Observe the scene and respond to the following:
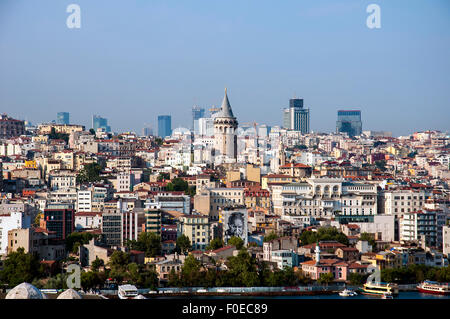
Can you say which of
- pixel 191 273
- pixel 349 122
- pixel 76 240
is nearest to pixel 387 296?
pixel 191 273

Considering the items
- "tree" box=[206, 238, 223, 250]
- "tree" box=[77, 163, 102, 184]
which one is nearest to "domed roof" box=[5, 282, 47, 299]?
"tree" box=[206, 238, 223, 250]

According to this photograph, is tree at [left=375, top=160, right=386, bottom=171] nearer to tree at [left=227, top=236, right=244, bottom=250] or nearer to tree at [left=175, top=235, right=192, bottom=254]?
tree at [left=227, top=236, right=244, bottom=250]

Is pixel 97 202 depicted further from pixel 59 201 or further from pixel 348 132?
pixel 348 132

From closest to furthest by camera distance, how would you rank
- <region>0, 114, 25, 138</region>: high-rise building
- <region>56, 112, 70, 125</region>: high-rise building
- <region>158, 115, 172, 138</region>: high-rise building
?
<region>0, 114, 25, 138</region>: high-rise building
<region>56, 112, 70, 125</region>: high-rise building
<region>158, 115, 172, 138</region>: high-rise building

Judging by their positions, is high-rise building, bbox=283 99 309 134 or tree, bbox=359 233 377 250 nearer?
tree, bbox=359 233 377 250

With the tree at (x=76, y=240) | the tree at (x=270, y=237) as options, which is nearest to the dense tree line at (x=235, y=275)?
the tree at (x=270, y=237)

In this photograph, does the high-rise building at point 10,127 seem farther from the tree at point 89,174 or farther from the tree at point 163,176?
the tree at point 163,176
